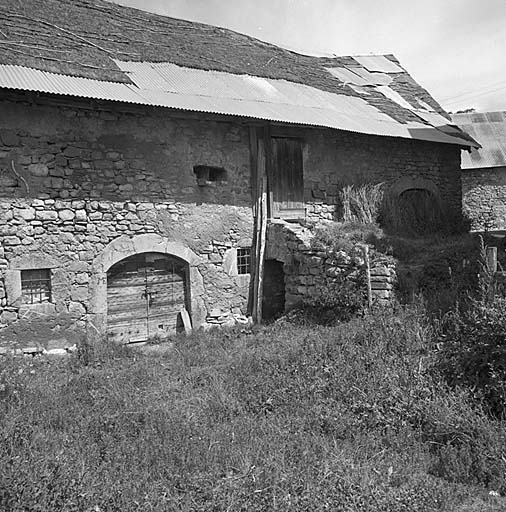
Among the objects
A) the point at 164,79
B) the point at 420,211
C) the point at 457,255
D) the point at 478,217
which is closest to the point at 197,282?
the point at 164,79

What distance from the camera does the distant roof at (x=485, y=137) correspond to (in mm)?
22406

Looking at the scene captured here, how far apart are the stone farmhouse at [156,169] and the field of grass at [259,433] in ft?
6.19

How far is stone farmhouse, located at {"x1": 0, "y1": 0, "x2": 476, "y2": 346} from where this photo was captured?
827cm

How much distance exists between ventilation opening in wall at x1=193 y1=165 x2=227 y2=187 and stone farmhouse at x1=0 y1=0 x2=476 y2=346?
27 mm

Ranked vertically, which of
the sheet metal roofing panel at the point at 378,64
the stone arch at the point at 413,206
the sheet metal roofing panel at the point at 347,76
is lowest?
the stone arch at the point at 413,206

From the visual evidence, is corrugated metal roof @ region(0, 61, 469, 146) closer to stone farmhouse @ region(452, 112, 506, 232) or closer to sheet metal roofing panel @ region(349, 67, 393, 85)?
sheet metal roofing panel @ region(349, 67, 393, 85)

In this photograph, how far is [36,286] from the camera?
8359mm

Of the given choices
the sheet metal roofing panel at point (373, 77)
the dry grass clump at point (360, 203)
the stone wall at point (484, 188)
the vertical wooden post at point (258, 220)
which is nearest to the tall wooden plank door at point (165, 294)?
the vertical wooden post at point (258, 220)

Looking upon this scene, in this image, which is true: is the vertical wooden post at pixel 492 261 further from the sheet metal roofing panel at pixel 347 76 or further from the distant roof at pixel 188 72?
the sheet metal roofing panel at pixel 347 76

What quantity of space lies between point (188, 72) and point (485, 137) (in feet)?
61.8

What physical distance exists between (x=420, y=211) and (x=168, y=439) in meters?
9.98

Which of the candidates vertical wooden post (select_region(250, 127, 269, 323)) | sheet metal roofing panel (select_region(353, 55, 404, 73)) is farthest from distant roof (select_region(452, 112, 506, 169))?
vertical wooden post (select_region(250, 127, 269, 323))

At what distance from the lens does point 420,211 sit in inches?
512

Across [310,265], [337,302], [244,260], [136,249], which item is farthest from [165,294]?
[337,302]
